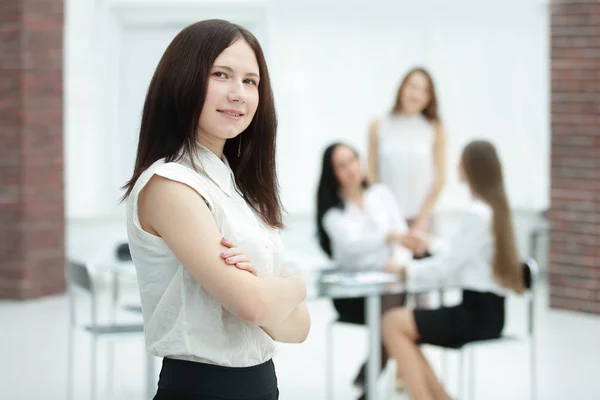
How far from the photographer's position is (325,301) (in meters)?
8.07

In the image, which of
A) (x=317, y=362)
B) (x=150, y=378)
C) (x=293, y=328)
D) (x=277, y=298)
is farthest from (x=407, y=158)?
(x=277, y=298)

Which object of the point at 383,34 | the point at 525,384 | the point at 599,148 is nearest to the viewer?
the point at 525,384

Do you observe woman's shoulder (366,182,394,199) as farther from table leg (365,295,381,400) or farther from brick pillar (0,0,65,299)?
brick pillar (0,0,65,299)

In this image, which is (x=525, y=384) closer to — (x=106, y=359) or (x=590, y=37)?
(x=106, y=359)

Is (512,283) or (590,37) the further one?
(590,37)

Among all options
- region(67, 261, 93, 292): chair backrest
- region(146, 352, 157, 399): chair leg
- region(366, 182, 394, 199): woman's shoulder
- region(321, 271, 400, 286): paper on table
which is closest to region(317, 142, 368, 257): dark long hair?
region(366, 182, 394, 199): woman's shoulder

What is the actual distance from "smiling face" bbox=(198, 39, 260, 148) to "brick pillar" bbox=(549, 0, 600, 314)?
18.3 ft

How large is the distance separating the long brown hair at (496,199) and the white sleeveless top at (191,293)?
2.56 meters

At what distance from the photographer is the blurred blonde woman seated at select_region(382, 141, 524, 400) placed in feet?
13.4

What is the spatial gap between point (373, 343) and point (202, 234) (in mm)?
2662

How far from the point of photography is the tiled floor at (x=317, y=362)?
195 inches

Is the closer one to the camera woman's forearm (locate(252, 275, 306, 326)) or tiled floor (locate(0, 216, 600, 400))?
woman's forearm (locate(252, 275, 306, 326))

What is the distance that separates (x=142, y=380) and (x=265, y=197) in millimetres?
3670

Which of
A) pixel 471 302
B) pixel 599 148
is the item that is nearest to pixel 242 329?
pixel 471 302
